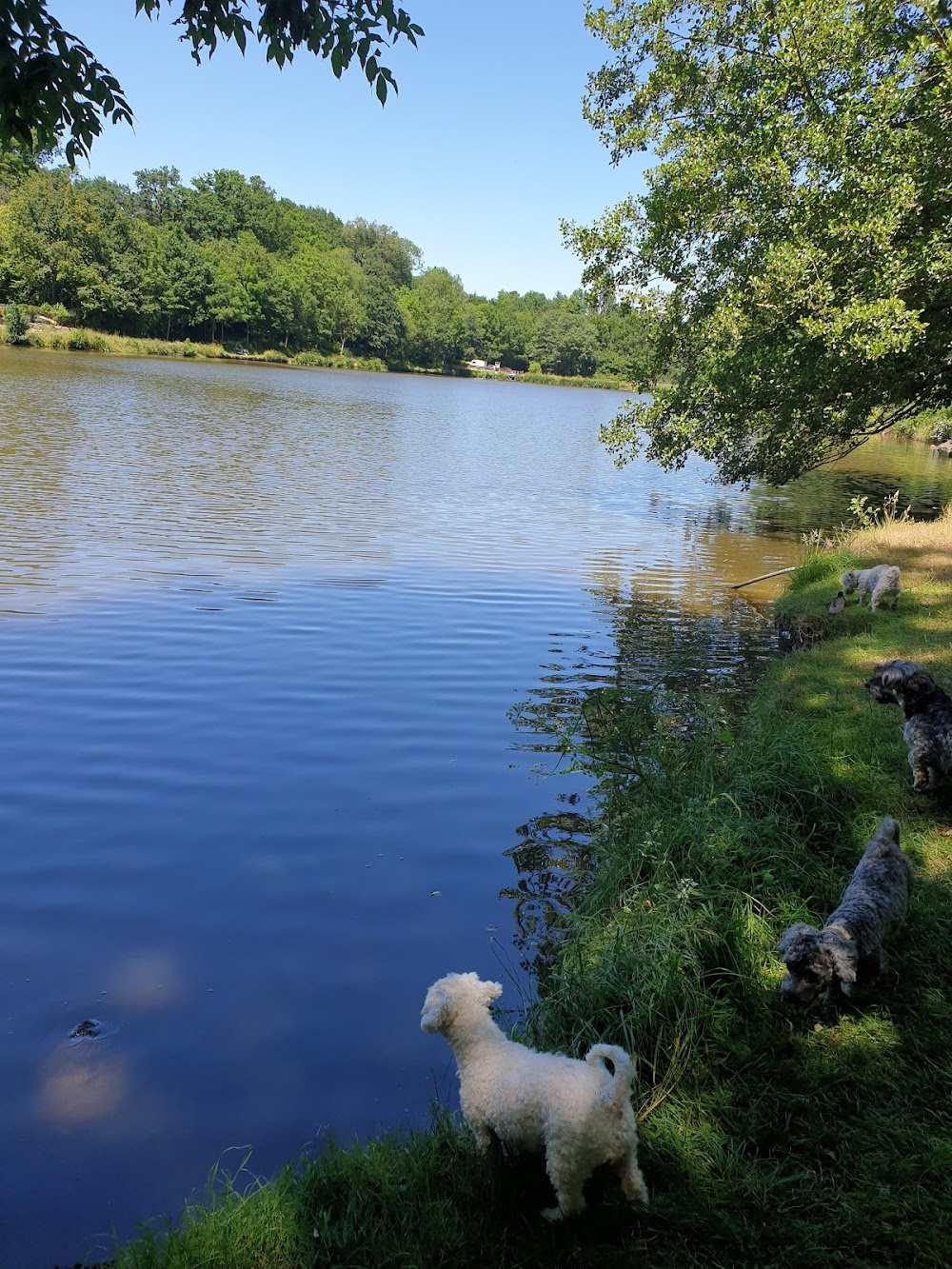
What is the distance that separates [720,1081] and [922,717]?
3.35 metres

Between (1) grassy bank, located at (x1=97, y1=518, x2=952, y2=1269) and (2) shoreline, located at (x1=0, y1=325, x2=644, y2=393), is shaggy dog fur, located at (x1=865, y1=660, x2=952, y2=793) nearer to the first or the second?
(1) grassy bank, located at (x1=97, y1=518, x2=952, y2=1269)

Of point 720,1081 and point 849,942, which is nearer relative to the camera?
point 720,1081

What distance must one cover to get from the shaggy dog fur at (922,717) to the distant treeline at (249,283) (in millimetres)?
13908

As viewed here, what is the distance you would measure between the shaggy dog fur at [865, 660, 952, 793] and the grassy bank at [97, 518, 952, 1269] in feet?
0.92

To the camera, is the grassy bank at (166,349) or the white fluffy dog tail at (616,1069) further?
the grassy bank at (166,349)

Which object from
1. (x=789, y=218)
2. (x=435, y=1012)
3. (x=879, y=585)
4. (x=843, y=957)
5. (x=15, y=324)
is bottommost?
(x=435, y=1012)

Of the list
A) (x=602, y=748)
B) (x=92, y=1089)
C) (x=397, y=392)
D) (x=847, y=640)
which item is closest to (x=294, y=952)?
(x=92, y=1089)

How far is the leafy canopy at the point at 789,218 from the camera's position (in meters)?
11.2

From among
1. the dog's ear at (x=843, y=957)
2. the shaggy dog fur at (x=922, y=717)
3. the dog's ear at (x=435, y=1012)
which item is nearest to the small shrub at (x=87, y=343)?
the shaggy dog fur at (x=922, y=717)

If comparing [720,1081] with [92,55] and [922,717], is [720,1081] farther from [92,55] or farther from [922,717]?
[92,55]

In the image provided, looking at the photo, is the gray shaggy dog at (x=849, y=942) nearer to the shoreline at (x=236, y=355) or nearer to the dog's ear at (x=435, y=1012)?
the dog's ear at (x=435, y=1012)

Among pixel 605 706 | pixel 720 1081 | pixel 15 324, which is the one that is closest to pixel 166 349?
pixel 15 324

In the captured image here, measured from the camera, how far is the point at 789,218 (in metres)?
12.3

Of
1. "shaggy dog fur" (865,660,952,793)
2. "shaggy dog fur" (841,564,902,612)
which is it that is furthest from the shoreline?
"shaggy dog fur" (865,660,952,793)
